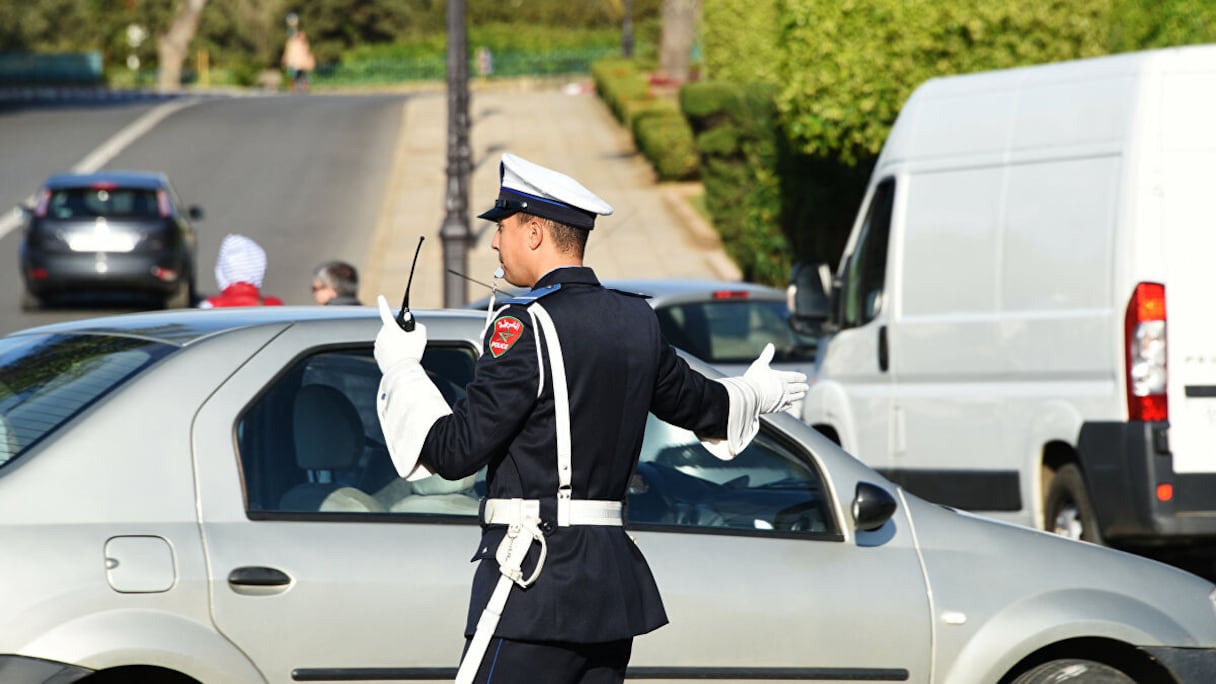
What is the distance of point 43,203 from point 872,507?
16833 mm

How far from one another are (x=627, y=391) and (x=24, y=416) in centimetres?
169

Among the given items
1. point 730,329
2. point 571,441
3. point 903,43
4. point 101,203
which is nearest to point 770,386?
point 571,441

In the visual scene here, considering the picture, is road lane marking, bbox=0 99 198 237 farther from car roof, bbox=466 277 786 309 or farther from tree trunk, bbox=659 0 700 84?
car roof, bbox=466 277 786 309

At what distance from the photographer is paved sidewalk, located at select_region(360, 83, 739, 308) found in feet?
75.2

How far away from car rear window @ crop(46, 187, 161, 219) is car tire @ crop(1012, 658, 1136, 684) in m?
16.4

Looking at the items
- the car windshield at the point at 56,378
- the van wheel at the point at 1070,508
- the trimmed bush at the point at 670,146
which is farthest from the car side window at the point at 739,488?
the trimmed bush at the point at 670,146

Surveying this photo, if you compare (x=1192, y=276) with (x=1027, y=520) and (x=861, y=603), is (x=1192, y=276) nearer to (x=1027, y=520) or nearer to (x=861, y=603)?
(x=1027, y=520)

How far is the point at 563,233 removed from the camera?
3598 millimetres

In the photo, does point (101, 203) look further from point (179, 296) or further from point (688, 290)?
point (688, 290)

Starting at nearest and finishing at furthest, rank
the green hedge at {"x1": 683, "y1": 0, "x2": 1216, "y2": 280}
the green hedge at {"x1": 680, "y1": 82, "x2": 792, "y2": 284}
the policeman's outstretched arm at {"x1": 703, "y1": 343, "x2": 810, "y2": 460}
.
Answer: the policeman's outstretched arm at {"x1": 703, "y1": 343, "x2": 810, "y2": 460}, the green hedge at {"x1": 683, "y1": 0, "x2": 1216, "y2": 280}, the green hedge at {"x1": 680, "y1": 82, "x2": 792, "y2": 284}

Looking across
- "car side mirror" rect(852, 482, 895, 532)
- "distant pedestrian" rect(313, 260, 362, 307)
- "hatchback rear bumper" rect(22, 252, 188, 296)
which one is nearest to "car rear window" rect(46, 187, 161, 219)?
"hatchback rear bumper" rect(22, 252, 188, 296)

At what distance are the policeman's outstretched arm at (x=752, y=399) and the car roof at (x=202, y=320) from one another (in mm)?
1120

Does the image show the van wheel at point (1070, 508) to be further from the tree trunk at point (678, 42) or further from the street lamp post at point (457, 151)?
the tree trunk at point (678, 42)

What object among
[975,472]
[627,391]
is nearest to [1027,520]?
[975,472]
